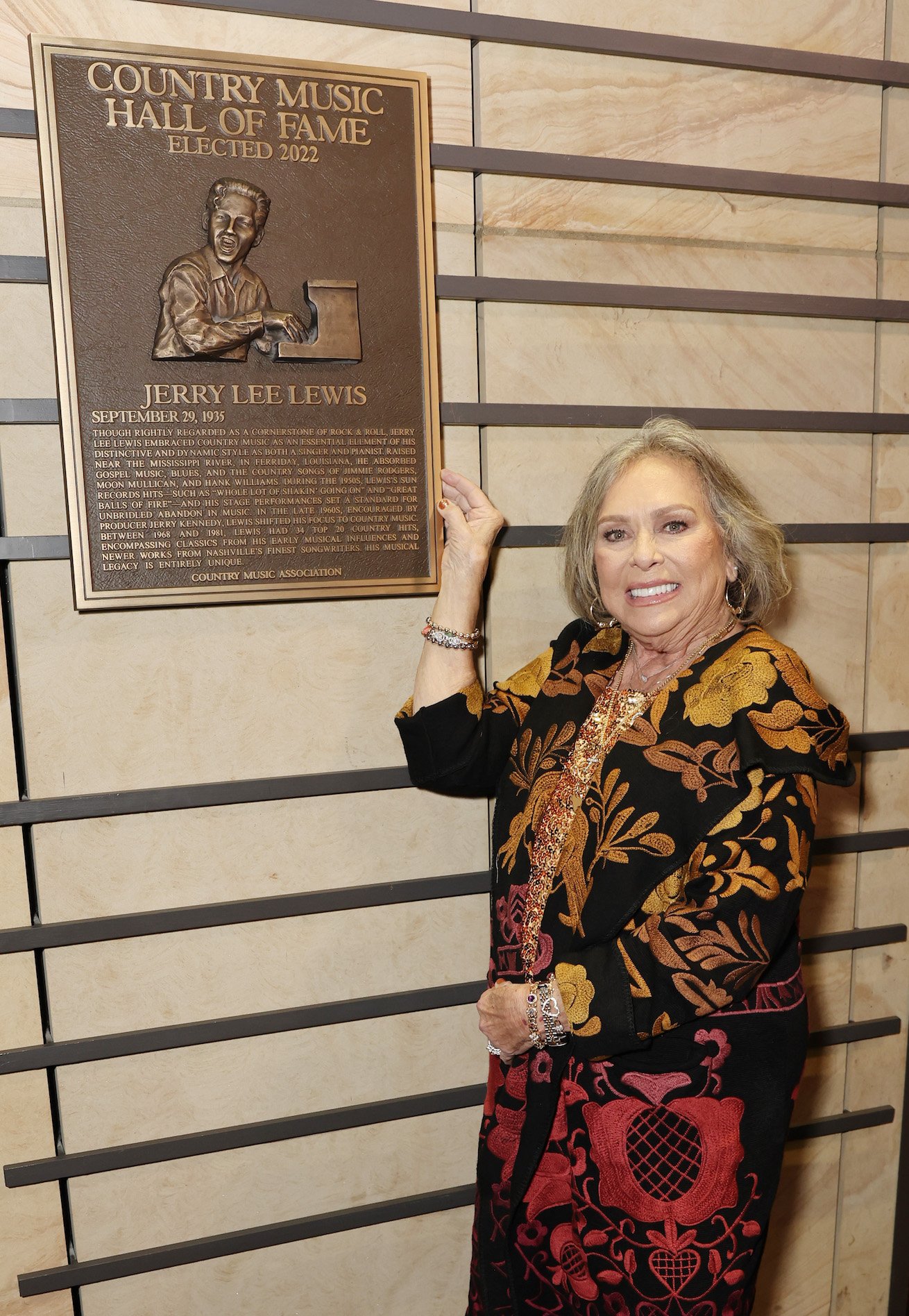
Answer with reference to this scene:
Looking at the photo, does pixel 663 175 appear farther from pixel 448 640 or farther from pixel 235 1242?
pixel 235 1242

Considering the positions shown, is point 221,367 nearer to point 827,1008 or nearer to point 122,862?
point 122,862

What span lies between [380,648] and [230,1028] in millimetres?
845

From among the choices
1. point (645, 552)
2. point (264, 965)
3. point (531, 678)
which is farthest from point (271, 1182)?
point (645, 552)

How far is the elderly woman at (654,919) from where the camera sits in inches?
58.7

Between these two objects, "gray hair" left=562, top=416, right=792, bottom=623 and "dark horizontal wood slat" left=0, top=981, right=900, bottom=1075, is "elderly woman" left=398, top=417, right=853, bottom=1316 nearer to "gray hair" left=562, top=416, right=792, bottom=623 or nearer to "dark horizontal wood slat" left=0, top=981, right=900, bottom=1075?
"gray hair" left=562, top=416, right=792, bottom=623

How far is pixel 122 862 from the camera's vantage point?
6.28 feet

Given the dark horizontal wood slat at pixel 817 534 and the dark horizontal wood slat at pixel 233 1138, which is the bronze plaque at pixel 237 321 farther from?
the dark horizontal wood slat at pixel 233 1138

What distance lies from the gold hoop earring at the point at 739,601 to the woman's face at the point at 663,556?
3 centimetres

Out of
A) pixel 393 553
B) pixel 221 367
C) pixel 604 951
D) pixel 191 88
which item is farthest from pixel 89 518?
pixel 604 951

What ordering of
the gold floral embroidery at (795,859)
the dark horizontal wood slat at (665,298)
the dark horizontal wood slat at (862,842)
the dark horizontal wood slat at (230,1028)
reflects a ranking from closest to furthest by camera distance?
the gold floral embroidery at (795,859), the dark horizontal wood slat at (230,1028), the dark horizontal wood slat at (665,298), the dark horizontal wood slat at (862,842)

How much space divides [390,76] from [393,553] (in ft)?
3.01

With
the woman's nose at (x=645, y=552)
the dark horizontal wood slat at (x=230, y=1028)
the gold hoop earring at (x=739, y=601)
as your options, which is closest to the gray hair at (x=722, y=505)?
the gold hoop earring at (x=739, y=601)

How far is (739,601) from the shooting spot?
1809 millimetres

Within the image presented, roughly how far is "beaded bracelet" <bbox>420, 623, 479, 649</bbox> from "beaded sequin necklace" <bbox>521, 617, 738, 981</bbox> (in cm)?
31
